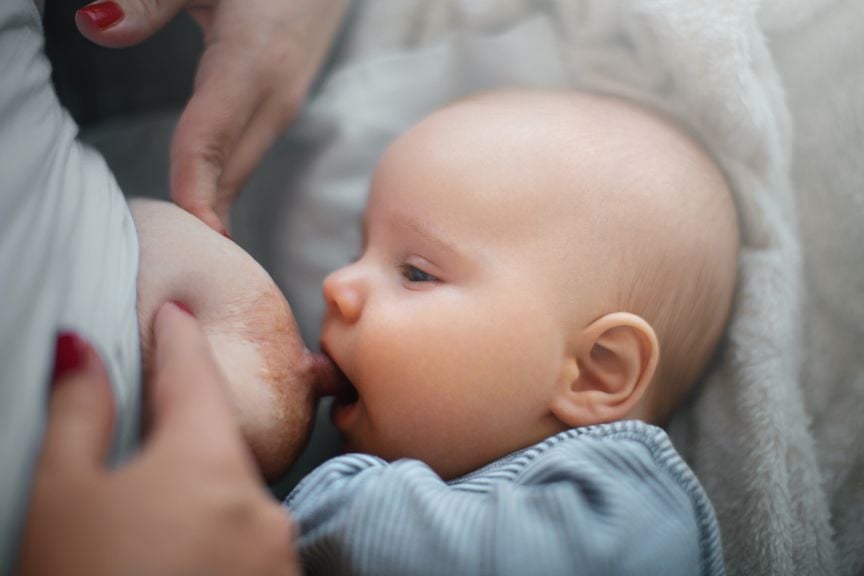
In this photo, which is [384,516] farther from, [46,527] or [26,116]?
[26,116]

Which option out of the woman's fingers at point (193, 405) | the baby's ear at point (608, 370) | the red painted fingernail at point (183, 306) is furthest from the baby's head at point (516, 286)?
the woman's fingers at point (193, 405)

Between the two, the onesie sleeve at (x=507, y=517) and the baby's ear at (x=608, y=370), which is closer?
the onesie sleeve at (x=507, y=517)

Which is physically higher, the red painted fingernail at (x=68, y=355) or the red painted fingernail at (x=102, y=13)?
the red painted fingernail at (x=102, y=13)

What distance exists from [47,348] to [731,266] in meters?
0.72

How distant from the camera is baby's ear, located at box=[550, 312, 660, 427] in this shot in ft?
2.51

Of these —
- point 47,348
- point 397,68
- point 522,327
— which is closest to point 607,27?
point 397,68

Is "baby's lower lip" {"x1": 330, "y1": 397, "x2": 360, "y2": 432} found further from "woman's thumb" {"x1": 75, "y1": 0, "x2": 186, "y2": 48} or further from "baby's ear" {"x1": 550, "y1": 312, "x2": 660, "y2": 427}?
"woman's thumb" {"x1": 75, "y1": 0, "x2": 186, "y2": 48}

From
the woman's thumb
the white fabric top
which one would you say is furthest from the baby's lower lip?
the woman's thumb

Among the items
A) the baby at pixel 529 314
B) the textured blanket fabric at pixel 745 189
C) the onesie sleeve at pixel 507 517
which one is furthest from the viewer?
the textured blanket fabric at pixel 745 189

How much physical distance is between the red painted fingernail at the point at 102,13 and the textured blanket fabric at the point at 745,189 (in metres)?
0.28

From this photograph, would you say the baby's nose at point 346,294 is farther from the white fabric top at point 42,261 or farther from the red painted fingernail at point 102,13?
the red painted fingernail at point 102,13

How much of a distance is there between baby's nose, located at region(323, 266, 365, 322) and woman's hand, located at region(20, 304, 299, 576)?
313 mm

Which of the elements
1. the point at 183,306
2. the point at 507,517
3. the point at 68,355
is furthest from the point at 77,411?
the point at 507,517

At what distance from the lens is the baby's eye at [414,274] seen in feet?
2.60
